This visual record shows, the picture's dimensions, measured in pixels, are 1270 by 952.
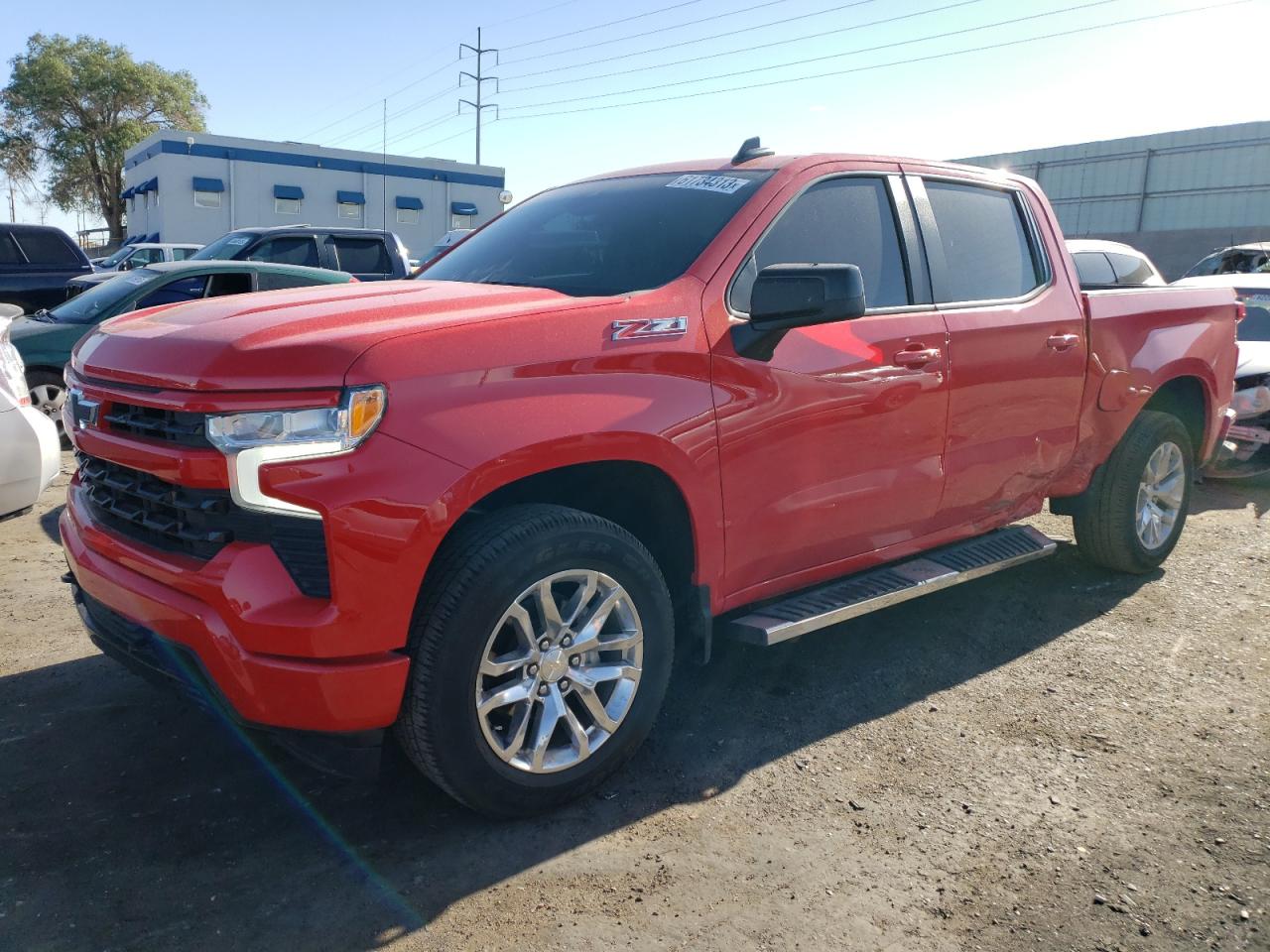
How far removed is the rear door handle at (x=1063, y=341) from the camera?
4449 millimetres

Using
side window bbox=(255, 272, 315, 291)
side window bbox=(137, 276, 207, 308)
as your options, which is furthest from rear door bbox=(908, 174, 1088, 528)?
side window bbox=(137, 276, 207, 308)

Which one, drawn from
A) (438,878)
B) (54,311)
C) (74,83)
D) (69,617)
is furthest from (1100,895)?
(74,83)

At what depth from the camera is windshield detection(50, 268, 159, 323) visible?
8.71 m

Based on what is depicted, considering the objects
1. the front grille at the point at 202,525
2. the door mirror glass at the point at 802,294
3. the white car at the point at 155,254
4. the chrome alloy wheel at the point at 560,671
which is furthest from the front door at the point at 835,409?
the white car at the point at 155,254

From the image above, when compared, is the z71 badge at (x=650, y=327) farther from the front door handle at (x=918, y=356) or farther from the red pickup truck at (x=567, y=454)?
the front door handle at (x=918, y=356)

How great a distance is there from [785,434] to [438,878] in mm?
1715

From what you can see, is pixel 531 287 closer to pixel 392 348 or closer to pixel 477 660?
pixel 392 348

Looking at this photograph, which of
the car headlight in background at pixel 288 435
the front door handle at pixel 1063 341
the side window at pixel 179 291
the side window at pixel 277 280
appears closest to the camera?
the car headlight in background at pixel 288 435

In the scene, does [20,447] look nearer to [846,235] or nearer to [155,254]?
[846,235]

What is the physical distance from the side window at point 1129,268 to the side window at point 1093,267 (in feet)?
0.34

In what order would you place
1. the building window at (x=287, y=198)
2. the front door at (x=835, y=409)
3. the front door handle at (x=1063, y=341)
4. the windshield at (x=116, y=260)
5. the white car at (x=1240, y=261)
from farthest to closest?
the building window at (x=287, y=198), the windshield at (x=116, y=260), the white car at (x=1240, y=261), the front door handle at (x=1063, y=341), the front door at (x=835, y=409)

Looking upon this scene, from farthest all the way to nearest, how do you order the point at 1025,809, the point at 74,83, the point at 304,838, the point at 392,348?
the point at 74,83 < the point at 1025,809 < the point at 304,838 < the point at 392,348

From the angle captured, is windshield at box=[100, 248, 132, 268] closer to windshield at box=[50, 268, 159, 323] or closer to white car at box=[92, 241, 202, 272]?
white car at box=[92, 241, 202, 272]

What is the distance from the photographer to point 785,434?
3395 millimetres
